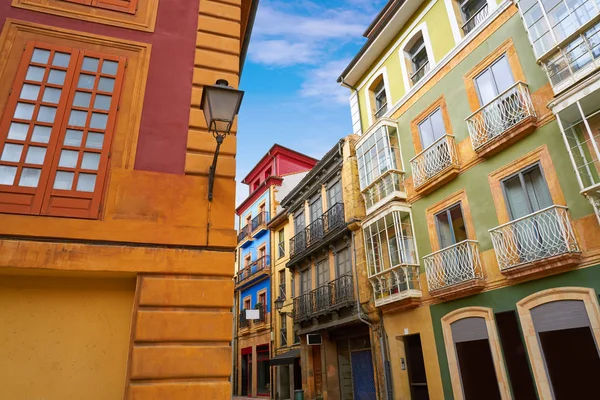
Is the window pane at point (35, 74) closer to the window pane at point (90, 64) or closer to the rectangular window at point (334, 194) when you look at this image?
the window pane at point (90, 64)

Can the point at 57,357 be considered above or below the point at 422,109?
below

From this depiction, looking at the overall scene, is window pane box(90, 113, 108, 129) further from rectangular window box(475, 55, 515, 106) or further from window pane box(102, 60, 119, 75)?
rectangular window box(475, 55, 515, 106)

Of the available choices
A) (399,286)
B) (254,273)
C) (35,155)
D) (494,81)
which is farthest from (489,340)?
(254,273)

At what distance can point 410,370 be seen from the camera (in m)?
14.7

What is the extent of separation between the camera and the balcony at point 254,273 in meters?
28.9

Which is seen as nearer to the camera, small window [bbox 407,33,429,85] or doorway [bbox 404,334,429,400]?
doorway [bbox 404,334,429,400]

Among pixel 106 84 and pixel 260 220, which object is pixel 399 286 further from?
pixel 260 220

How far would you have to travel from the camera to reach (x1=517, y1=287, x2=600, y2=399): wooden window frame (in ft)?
29.4

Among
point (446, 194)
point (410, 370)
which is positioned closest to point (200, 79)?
point (446, 194)

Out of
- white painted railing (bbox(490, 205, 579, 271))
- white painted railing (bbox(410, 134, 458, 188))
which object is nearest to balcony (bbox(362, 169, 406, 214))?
white painted railing (bbox(410, 134, 458, 188))

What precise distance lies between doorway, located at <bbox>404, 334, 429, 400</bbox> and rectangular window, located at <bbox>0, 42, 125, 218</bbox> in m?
12.7

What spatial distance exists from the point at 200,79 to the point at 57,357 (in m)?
4.01

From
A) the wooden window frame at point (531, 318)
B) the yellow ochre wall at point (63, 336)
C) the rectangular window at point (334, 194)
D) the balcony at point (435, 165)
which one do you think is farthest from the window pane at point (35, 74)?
the rectangular window at point (334, 194)

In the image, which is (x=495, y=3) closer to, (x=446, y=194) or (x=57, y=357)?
(x=446, y=194)
